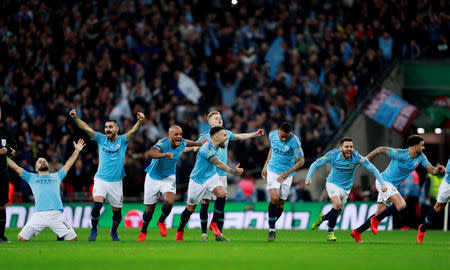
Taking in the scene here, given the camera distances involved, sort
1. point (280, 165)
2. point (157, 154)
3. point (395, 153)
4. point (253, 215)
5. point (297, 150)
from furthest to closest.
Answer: point (253, 215), point (395, 153), point (280, 165), point (297, 150), point (157, 154)

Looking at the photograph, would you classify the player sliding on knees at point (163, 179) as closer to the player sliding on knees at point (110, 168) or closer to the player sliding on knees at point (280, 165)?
the player sliding on knees at point (110, 168)

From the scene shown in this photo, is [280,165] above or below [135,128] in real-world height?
below

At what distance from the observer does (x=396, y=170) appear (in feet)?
58.2

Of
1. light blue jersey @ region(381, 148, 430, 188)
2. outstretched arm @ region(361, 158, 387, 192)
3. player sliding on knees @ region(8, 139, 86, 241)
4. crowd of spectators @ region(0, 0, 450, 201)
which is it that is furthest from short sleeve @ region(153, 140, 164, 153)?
crowd of spectators @ region(0, 0, 450, 201)

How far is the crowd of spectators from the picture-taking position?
26109mm

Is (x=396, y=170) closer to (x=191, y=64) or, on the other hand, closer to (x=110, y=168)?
(x=110, y=168)

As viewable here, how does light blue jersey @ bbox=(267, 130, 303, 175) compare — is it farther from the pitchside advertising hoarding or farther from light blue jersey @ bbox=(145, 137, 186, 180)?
the pitchside advertising hoarding

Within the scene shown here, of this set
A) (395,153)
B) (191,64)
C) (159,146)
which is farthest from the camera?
(191,64)

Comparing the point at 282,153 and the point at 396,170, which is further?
the point at 396,170

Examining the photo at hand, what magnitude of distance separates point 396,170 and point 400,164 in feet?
0.52

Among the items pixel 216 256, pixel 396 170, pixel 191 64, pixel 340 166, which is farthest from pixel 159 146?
pixel 191 64

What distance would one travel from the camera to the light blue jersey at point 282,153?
1703 cm

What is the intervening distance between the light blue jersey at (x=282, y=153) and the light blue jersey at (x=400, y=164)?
6.85 ft

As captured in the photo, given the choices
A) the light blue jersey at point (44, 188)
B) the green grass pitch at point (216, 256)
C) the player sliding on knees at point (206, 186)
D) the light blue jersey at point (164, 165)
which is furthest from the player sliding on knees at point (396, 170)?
the light blue jersey at point (44, 188)
